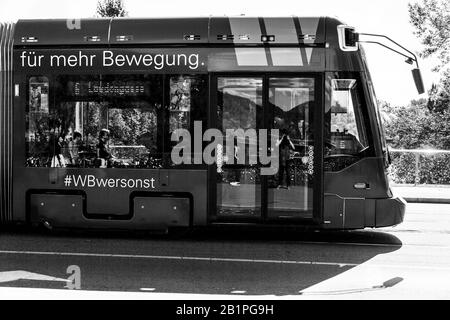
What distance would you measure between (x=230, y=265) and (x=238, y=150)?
1.96 meters

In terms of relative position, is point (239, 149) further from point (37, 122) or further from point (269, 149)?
point (37, 122)

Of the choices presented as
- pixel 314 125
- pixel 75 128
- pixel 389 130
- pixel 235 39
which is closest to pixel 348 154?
pixel 314 125

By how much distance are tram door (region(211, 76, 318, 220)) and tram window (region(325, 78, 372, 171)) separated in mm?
255

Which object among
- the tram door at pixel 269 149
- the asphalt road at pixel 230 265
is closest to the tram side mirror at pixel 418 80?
the tram door at pixel 269 149

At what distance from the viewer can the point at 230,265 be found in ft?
25.6

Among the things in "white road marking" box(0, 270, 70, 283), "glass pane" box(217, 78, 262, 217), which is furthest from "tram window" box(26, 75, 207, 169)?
"white road marking" box(0, 270, 70, 283)

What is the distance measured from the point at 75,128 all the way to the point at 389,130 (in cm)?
2926

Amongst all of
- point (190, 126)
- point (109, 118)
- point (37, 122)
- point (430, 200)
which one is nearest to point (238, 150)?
point (190, 126)

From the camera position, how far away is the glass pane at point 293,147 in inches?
356

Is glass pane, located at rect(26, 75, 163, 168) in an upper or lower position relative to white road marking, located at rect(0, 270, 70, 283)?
upper

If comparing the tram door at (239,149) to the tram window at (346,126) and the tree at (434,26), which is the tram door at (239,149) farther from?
the tree at (434,26)

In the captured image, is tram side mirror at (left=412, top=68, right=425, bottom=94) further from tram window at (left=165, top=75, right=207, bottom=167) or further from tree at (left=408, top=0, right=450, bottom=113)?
tree at (left=408, top=0, right=450, bottom=113)

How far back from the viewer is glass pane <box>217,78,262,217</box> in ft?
29.9

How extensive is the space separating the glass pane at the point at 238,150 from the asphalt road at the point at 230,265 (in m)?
0.60
